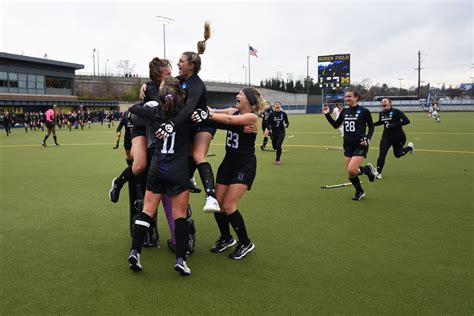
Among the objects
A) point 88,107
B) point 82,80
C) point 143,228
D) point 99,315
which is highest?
point 82,80

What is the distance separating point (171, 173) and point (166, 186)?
183 millimetres

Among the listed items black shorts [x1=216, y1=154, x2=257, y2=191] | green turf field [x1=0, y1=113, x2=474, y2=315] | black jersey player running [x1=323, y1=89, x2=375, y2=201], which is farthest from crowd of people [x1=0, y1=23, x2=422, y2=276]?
black jersey player running [x1=323, y1=89, x2=375, y2=201]

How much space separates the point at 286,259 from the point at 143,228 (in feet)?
5.69

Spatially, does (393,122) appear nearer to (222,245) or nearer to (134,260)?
(222,245)

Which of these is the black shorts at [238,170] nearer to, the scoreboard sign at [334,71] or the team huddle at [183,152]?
the team huddle at [183,152]

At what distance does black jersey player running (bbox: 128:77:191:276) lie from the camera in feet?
13.2

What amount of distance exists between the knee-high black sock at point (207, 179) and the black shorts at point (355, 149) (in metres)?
4.66

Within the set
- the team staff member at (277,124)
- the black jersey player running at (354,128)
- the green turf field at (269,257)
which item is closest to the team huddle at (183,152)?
the green turf field at (269,257)

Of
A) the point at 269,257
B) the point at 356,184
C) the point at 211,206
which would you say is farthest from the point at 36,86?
the point at 211,206

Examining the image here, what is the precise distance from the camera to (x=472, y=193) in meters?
8.29

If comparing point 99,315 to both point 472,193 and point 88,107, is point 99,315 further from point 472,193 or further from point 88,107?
point 88,107

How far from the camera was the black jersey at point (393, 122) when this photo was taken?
1105 centimetres

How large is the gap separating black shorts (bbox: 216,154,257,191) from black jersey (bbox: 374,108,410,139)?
286 inches

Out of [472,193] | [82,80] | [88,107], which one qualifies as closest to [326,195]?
[472,193]
